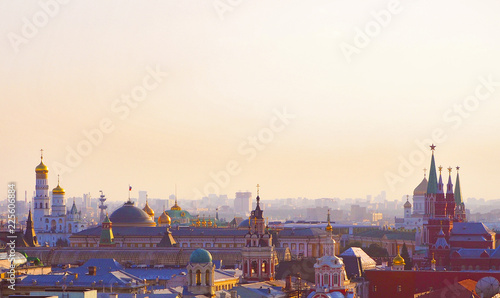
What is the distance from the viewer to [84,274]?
9069cm

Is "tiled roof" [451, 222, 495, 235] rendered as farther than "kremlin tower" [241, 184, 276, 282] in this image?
Yes

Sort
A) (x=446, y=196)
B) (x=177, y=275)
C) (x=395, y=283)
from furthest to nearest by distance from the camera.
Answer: (x=446, y=196)
(x=395, y=283)
(x=177, y=275)

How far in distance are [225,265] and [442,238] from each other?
71.3 ft

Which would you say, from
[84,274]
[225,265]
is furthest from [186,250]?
[84,274]

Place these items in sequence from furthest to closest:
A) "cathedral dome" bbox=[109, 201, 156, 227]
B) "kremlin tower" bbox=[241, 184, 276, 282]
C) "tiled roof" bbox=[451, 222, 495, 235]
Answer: "cathedral dome" bbox=[109, 201, 156, 227] < "tiled roof" bbox=[451, 222, 495, 235] < "kremlin tower" bbox=[241, 184, 276, 282]

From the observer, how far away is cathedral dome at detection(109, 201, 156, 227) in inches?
6634

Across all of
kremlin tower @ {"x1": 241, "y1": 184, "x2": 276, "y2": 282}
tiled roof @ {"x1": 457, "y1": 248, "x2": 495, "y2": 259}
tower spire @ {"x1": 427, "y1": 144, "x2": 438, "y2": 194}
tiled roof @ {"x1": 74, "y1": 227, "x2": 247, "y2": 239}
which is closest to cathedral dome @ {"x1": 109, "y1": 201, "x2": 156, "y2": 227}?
tiled roof @ {"x1": 74, "y1": 227, "x2": 247, "y2": 239}

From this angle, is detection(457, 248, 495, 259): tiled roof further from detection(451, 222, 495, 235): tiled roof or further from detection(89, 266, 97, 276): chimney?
detection(89, 266, 97, 276): chimney

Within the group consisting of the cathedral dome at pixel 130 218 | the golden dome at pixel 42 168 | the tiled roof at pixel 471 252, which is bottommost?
the tiled roof at pixel 471 252

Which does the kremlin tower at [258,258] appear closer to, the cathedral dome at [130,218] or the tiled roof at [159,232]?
the tiled roof at [159,232]

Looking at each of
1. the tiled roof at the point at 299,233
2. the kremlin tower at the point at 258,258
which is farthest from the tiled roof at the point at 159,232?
the kremlin tower at the point at 258,258

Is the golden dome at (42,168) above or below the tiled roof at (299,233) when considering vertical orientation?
above

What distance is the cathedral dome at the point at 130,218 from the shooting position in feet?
553

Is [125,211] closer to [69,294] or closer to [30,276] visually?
[30,276]
